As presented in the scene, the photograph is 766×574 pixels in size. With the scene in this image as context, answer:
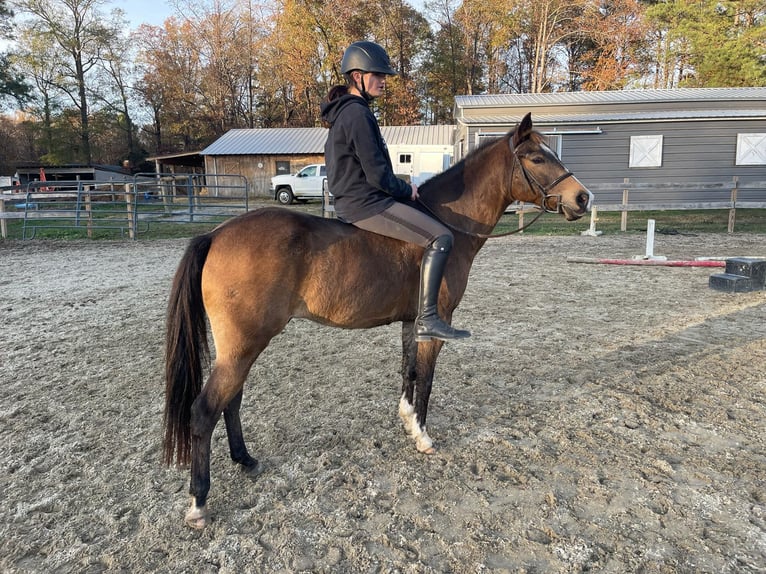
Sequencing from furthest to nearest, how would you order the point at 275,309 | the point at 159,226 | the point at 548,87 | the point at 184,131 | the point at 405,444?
the point at 184,131, the point at 548,87, the point at 159,226, the point at 405,444, the point at 275,309

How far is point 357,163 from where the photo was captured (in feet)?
9.40

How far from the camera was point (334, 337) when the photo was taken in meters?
5.50

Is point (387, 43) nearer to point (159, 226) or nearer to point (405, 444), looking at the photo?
point (159, 226)

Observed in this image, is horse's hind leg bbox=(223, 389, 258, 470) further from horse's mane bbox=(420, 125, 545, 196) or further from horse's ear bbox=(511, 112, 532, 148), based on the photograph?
horse's ear bbox=(511, 112, 532, 148)

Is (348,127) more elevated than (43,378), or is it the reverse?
(348,127)

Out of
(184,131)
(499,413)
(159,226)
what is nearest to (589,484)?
(499,413)

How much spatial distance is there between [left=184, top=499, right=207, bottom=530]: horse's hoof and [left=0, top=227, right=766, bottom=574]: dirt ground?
38mm

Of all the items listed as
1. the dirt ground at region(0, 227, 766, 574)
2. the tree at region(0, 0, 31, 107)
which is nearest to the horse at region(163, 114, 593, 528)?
the dirt ground at region(0, 227, 766, 574)

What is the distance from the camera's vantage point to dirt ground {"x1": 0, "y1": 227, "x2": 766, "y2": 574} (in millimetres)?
2230

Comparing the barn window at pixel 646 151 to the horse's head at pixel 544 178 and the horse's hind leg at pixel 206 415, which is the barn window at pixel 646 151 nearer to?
the horse's head at pixel 544 178

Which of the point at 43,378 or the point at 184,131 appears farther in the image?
the point at 184,131

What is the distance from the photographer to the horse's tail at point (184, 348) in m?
2.58

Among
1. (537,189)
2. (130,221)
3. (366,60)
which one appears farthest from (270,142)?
(537,189)

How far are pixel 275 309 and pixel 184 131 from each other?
44.3 metres
